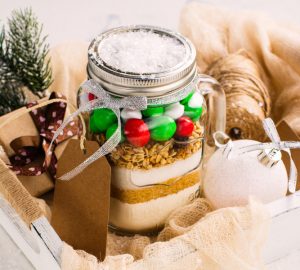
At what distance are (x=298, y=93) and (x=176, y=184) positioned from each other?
1.13 feet

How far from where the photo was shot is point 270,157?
709 millimetres

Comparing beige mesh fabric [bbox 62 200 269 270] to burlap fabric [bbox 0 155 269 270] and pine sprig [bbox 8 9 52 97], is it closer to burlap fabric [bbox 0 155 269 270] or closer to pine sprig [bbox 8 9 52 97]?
burlap fabric [bbox 0 155 269 270]

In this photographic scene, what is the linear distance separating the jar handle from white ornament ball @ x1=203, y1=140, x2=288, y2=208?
12cm

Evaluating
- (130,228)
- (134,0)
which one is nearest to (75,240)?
(130,228)

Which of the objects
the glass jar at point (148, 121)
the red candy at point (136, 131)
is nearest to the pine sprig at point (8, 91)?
the glass jar at point (148, 121)

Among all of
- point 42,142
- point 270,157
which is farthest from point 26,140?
point 270,157

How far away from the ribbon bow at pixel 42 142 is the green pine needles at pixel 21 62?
0.23ft

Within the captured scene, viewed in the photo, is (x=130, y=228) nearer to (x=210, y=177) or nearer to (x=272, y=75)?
(x=210, y=177)

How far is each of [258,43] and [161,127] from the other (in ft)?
1.49

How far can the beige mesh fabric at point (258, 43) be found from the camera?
98 centimetres

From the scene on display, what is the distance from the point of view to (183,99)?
70 cm

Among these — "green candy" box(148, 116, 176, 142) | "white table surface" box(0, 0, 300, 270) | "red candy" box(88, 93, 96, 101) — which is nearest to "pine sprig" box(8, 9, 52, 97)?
"red candy" box(88, 93, 96, 101)

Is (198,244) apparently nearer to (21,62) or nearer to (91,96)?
(91,96)

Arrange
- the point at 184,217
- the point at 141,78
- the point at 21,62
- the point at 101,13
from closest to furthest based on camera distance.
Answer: the point at 141,78 < the point at 184,217 < the point at 21,62 < the point at 101,13
